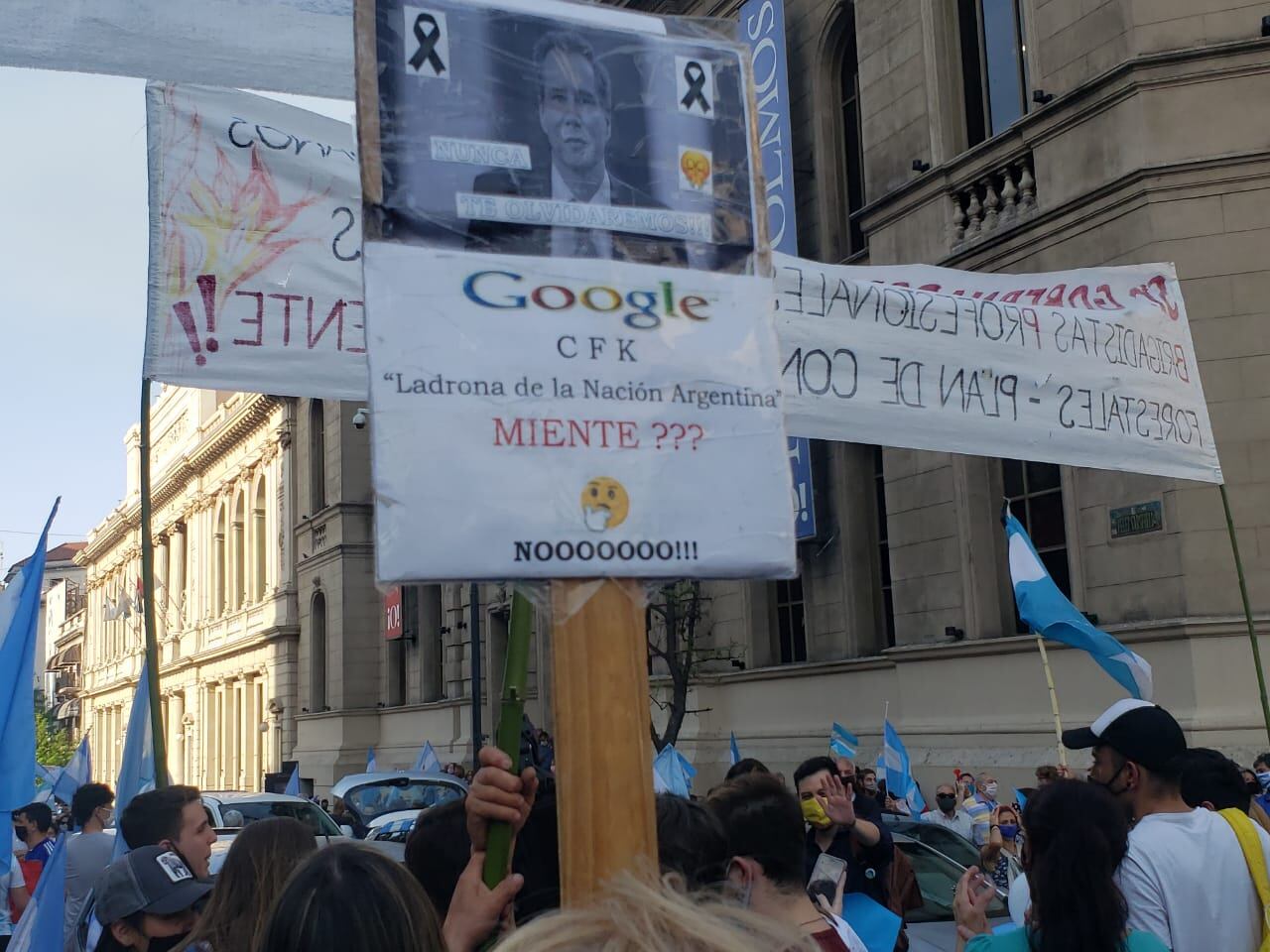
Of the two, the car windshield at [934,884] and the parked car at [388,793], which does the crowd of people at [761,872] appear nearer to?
the car windshield at [934,884]

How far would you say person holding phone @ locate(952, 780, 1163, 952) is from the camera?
3322 millimetres

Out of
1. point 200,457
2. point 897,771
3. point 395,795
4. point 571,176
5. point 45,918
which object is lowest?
point 395,795

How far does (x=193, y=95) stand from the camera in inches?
210

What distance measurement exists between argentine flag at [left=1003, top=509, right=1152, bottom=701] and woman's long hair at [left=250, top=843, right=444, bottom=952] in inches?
236

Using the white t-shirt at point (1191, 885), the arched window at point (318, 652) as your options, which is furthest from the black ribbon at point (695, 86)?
the arched window at point (318, 652)

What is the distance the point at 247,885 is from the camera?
3.83 meters

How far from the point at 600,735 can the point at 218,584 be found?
59806 millimetres

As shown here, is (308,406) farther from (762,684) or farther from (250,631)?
(762,684)

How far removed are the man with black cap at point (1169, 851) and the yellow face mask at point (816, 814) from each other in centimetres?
99

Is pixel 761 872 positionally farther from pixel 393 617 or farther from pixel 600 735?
pixel 393 617

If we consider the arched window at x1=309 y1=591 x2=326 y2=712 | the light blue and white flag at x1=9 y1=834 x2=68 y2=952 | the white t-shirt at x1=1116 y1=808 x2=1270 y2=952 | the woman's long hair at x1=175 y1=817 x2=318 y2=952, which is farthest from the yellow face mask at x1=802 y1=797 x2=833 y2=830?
the arched window at x1=309 y1=591 x2=326 y2=712

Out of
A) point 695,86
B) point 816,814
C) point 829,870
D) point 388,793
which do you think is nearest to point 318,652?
point 388,793

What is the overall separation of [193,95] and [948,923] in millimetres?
6253

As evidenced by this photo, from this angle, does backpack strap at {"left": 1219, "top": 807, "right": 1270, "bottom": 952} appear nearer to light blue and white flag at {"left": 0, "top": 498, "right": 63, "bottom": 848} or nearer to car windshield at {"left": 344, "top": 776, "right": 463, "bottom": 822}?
light blue and white flag at {"left": 0, "top": 498, "right": 63, "bottom": 848}
